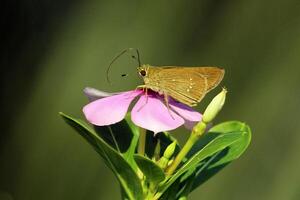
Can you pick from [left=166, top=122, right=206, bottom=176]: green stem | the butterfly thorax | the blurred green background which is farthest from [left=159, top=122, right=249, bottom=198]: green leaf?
the blurred green background

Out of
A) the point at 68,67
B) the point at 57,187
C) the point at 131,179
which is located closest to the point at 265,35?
the point at 68,67

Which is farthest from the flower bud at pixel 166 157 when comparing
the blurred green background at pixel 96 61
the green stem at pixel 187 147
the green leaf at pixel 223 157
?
the blurred green background at pixel 96 61

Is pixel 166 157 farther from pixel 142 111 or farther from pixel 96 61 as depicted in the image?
pixel 96 61

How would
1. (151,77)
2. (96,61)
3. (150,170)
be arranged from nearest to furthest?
(150,170), (151,77), (96,61)

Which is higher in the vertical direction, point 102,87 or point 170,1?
point 170,1

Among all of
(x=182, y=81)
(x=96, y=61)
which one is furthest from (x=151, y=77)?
(x=96, y=61)

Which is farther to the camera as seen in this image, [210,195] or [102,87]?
[210,195]

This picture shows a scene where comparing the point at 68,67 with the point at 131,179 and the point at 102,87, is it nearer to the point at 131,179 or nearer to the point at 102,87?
the point at 102,87
